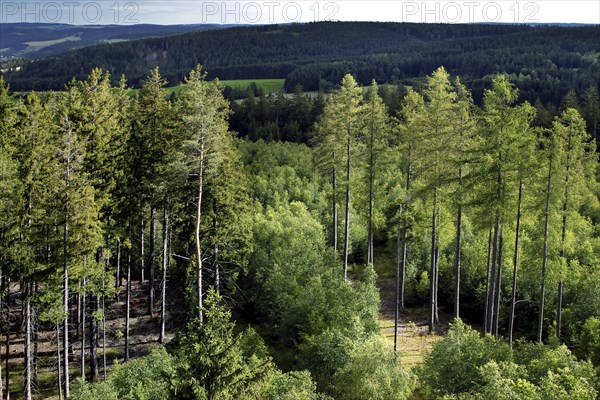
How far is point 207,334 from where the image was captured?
1694cm

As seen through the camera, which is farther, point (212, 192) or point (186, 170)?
point (212, 192)

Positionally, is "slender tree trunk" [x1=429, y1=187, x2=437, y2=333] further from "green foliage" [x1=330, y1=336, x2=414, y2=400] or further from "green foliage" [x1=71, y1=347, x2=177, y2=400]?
"green foliage" [x1=71, y1=347, x2=177, y2=400]

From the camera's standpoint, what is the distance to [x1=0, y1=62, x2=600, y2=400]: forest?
19922 mm

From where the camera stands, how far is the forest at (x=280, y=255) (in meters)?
19.9

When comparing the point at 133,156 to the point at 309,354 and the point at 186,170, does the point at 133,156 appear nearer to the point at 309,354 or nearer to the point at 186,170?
the point at 186,170

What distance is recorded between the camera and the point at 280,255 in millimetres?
34562

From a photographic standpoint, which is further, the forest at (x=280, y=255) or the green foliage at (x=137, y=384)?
the forest at (x=280, y=255)

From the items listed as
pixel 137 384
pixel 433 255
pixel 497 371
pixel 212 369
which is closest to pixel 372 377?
pixel 497 371

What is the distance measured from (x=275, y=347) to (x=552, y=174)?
16848 mm

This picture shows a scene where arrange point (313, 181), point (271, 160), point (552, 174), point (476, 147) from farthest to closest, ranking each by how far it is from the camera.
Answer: point (271, 160) < point (313, 181) < point (552, 174) < point (476, 147)

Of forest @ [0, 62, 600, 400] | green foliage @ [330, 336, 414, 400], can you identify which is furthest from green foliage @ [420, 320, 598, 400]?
green foliage @ [330, 336, 414, 400]

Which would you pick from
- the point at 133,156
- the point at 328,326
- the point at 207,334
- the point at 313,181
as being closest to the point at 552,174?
the point at 328,326

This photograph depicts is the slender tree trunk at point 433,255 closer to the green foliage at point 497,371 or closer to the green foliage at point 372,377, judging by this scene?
the green foliage at point 497,371

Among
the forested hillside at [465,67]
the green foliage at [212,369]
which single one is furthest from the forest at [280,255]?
the forested hillside at [465,67]
